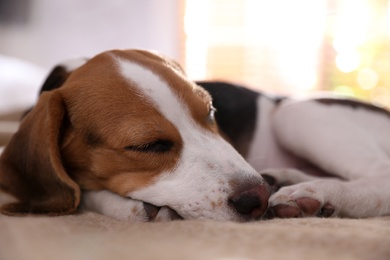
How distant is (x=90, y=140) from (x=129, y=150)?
19 centimetres

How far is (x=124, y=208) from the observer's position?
1882 mm

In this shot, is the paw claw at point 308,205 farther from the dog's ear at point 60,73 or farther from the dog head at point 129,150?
the dog's ear at point 60,73

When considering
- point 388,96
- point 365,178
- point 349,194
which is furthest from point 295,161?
point 388,96

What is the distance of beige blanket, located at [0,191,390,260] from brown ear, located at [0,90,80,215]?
0.22 metres

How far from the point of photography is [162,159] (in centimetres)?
189

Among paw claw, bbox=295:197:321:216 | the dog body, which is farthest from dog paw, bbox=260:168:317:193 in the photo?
paw claw, bbox=295:197:321:216

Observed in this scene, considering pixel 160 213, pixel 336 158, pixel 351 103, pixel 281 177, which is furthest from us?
pixel 351 103

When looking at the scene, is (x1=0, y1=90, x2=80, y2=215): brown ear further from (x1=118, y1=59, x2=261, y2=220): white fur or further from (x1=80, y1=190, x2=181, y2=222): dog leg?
(x1=118, y1=59, x2=261, y2=220): white fur

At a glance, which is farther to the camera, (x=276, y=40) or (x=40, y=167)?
(x=276, y=40)

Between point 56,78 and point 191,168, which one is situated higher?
point 56,78

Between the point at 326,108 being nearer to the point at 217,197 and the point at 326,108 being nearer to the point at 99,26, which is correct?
the point at 217,197

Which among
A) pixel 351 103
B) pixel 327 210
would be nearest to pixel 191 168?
pixel 327 210

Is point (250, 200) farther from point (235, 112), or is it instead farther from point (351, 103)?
point (351, 103)

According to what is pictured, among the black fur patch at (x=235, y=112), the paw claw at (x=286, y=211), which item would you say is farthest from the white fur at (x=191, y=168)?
the black fur patch at (x=235, y=112)
